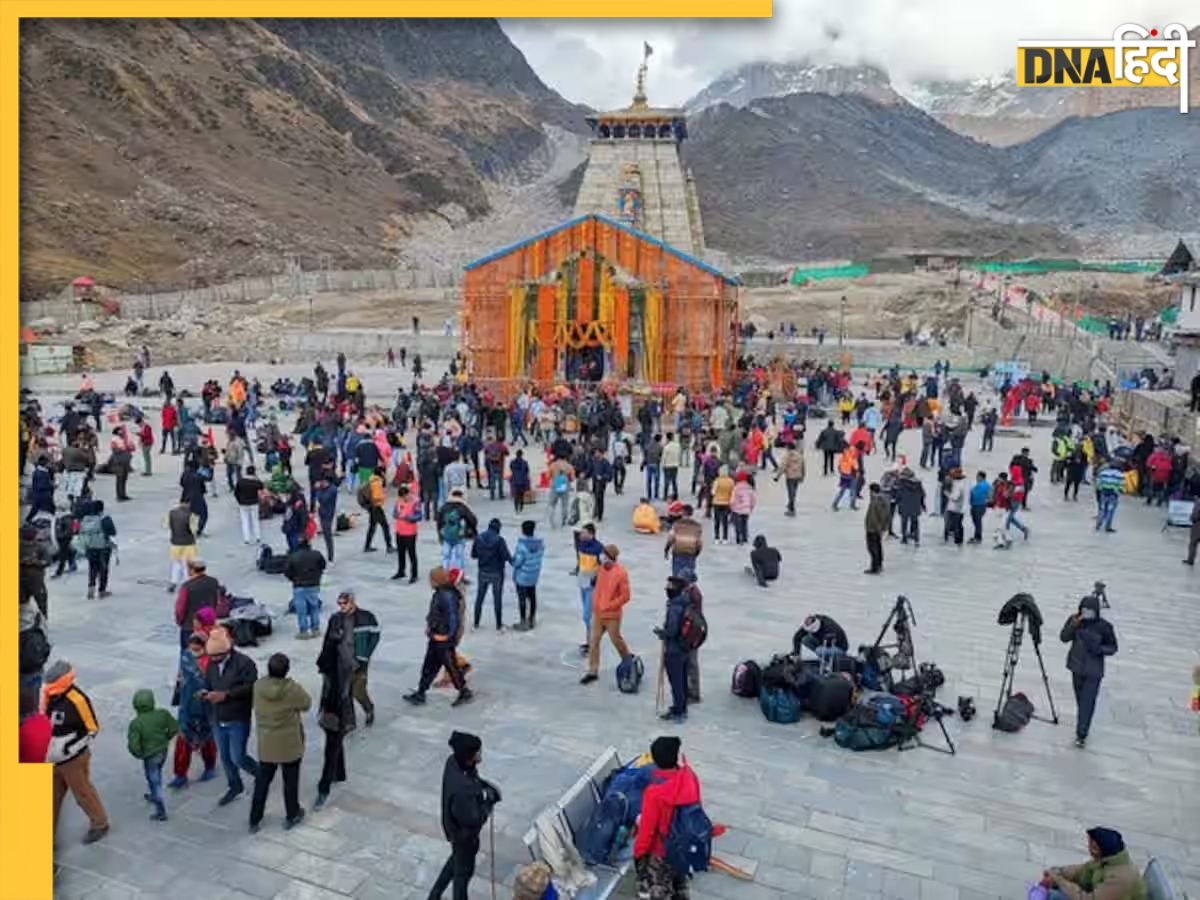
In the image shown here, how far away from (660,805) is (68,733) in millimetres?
3726

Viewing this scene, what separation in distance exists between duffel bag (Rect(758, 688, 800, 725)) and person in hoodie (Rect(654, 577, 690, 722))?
730 mm

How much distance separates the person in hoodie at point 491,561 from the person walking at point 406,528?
1631 mm

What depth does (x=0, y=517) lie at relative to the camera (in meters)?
1.88

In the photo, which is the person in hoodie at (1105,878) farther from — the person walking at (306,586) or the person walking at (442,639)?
the person walking at (306,586)

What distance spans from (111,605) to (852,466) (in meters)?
11.5

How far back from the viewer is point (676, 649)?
330 inches

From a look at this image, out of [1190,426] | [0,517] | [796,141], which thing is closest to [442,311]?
[1190,426]

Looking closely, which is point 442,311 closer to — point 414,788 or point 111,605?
point 111,605

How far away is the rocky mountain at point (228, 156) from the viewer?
64812 mm

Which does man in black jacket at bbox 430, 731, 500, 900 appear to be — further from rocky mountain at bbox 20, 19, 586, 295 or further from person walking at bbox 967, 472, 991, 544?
rocky mountain at bbox 20, 19, 586, 295

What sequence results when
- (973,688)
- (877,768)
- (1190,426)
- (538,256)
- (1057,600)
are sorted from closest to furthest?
(877,768) < (973,688) < (1057,600) < (1190,426) < (538,256)

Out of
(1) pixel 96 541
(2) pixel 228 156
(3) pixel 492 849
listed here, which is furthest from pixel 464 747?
(2) pixel 228 156

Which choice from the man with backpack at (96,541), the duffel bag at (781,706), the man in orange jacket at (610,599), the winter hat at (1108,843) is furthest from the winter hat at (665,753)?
the man with backpack at (96,541)

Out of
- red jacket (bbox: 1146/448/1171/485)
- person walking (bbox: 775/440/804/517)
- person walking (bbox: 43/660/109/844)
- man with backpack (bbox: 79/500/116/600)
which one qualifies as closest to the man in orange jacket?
person walking (bbox: 43/660/109/844)
